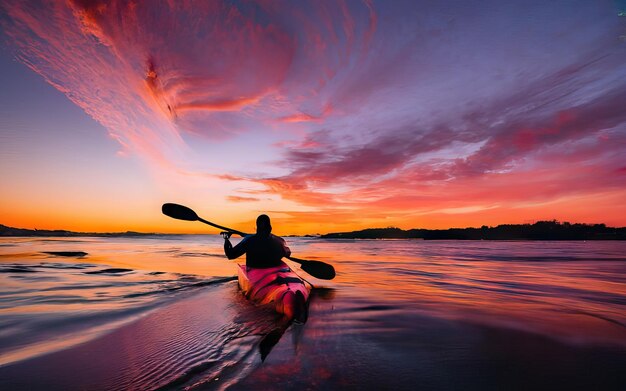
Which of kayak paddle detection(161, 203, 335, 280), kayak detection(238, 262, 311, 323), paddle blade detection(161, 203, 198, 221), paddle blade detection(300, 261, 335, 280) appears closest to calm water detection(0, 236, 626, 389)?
kayak detection(238, 262, 311, 323)

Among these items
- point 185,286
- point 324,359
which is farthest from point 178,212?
point 324,359

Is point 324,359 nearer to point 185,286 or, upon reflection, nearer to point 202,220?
point 202,220

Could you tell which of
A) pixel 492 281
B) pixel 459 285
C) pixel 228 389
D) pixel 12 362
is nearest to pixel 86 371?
pixel 12 362

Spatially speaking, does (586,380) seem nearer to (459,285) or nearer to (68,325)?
(459,285)

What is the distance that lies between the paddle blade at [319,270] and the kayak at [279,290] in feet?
5.35

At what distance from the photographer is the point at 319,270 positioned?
28.9 ft

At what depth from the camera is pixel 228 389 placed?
2789 mm

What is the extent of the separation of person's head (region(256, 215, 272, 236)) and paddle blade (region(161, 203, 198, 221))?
158 inches

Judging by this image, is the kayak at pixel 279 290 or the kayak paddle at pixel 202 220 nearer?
the kayak at pixel 279 290

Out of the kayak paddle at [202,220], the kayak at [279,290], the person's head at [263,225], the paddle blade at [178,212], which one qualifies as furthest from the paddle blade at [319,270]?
the paddle blade at [178,212]

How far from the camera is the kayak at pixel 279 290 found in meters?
5.54

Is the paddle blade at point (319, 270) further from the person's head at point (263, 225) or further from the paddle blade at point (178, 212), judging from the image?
the paddle blade at point (178, 212)

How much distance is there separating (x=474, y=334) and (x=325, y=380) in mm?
3186

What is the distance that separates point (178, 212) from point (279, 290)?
19.4 ft
